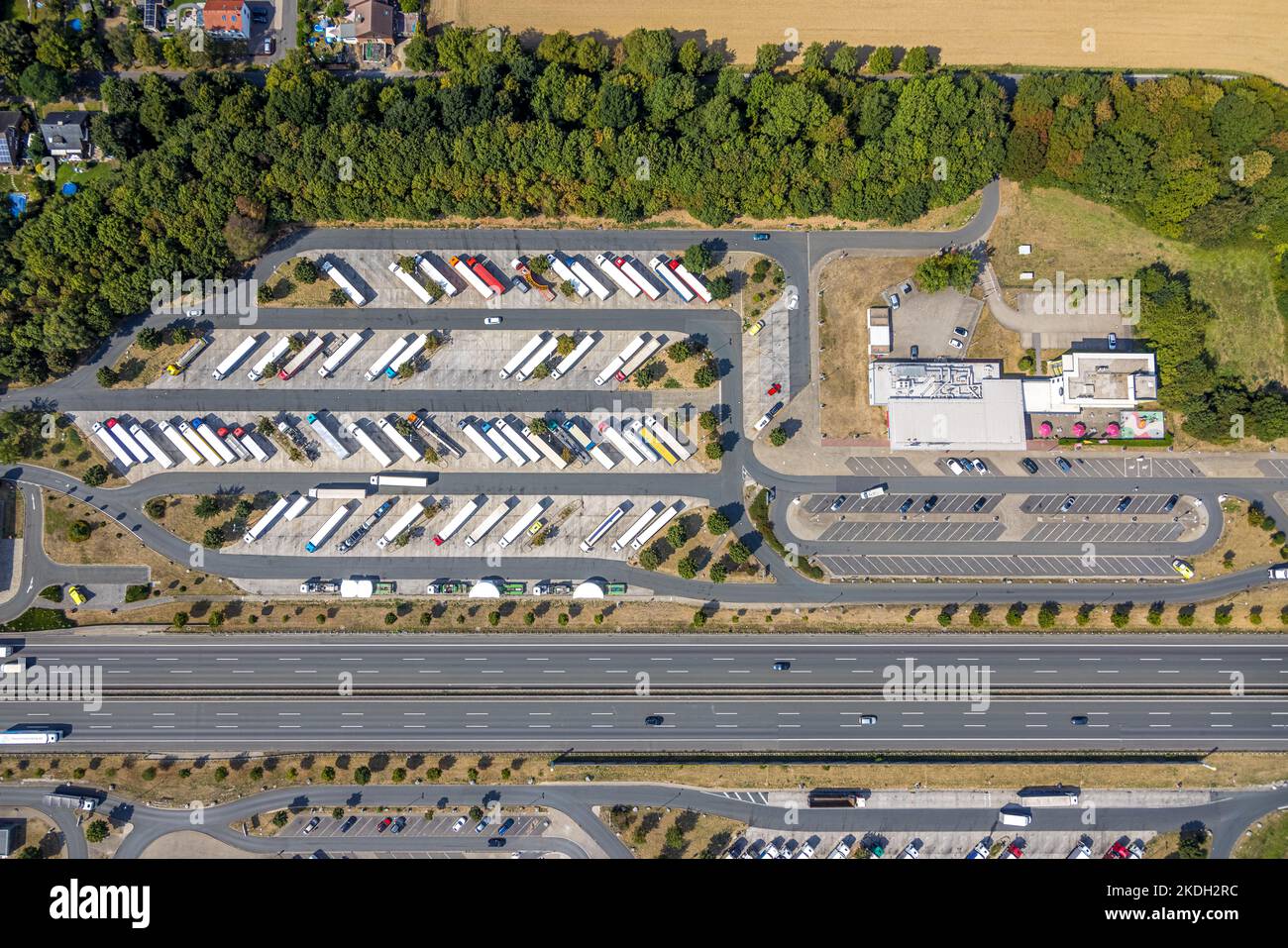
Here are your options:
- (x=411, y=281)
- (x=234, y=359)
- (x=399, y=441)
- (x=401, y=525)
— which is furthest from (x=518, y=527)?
(x=234, y=359)

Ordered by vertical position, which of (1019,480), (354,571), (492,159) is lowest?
(354,571)

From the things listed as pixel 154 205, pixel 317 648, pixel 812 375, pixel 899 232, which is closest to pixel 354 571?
pixel 317 648

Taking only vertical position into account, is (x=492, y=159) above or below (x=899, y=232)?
above

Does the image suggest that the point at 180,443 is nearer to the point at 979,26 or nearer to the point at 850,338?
the point at 850,338

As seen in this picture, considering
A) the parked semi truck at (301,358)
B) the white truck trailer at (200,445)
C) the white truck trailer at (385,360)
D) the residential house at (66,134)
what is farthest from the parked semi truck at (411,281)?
the residential house at (66,134)

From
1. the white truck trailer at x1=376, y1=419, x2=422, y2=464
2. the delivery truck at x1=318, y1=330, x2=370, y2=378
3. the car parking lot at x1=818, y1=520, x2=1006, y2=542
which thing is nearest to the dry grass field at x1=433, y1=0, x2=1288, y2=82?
the delivery truck at x1=318, y1=330, x2=370, y2=378

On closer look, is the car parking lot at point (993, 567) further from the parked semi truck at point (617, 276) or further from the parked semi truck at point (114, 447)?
the parked semi truck at point (114, 447)

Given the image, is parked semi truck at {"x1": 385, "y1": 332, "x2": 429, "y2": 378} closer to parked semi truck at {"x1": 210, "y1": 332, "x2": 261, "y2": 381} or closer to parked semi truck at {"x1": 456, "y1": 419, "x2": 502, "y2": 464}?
parked semi truck at {"x1": 456, "y1": 419, "x2": 502, "y2": 464}

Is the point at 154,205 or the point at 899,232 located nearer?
the point at 154,205

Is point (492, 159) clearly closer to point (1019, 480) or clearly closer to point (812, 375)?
point (812, 375)
